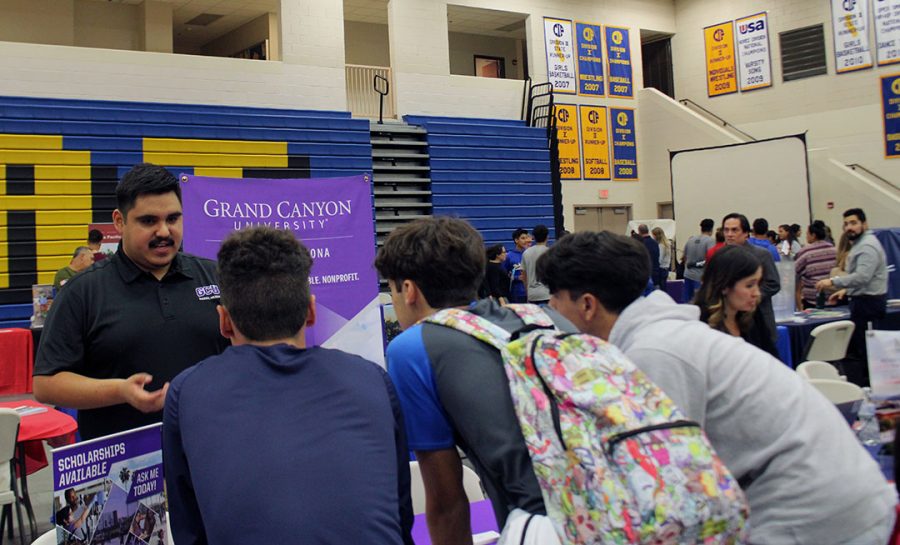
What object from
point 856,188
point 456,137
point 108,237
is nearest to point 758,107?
point 856,188

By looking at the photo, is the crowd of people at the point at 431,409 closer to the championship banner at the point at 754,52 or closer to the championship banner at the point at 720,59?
the championship banner at the point at 754,52

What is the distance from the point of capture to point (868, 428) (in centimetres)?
250

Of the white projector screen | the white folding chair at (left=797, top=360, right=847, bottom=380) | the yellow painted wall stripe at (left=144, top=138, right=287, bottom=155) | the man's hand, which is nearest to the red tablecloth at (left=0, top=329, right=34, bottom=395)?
the yellow painted wall stripe at (left=144, top=138, right=287, bottom=155)

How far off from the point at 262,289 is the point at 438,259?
40 centimetres

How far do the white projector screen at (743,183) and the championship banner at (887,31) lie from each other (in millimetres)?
2464

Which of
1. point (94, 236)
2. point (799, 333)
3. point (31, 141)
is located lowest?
point (799, 333)

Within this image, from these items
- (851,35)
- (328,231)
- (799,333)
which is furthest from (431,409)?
(851,35)

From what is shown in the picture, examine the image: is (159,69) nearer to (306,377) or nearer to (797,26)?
(306,377)

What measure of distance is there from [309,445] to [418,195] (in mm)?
A: 12139

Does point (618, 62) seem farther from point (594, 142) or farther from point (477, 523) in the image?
point (477, 523)

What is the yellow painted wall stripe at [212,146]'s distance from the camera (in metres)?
10.9

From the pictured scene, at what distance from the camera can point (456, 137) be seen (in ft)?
45.2

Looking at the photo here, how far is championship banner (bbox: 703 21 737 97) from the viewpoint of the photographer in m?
17.2

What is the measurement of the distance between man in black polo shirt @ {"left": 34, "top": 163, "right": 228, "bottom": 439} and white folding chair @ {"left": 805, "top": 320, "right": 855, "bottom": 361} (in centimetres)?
483
